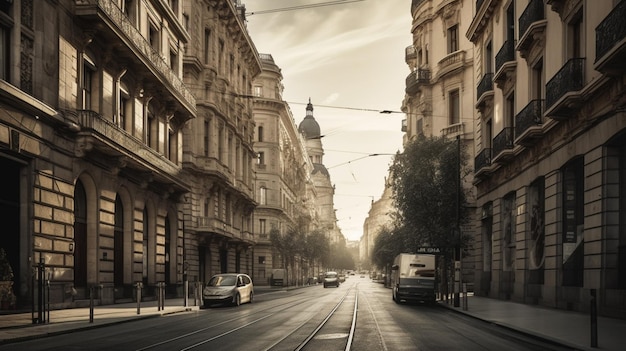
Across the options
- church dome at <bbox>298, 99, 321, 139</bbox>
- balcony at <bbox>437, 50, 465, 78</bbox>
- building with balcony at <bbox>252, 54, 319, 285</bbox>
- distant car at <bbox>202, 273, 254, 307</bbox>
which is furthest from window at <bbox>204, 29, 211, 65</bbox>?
church dome at <bbox>298, 99, 321, 139</bbox>

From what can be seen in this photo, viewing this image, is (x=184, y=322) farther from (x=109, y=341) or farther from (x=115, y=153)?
(x=115, y=153)

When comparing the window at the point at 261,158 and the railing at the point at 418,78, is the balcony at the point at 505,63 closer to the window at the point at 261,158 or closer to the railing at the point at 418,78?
the railing at the point at 418,78

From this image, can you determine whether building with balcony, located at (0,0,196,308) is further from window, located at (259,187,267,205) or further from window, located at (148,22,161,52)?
window, located at (259,187,267,205)

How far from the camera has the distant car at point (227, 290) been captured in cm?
2941

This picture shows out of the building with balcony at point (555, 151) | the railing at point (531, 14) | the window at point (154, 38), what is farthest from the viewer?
the window at point (154, 38)

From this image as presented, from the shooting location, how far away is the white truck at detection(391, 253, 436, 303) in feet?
104

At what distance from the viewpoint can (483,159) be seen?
36.3m

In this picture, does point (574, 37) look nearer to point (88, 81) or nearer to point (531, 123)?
point (531, 123)

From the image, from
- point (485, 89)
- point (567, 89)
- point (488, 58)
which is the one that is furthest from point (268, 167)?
point (567, 89)

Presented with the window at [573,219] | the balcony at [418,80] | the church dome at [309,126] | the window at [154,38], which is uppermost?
the church dome at [309,126]

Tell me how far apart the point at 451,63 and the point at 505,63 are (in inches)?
825

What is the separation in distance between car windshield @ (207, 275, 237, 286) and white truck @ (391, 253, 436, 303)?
806 centimetres

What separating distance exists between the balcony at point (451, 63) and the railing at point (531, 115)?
22.9 metres

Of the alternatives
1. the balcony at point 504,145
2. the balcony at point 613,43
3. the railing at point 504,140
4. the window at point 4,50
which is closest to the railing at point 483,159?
the railing at point 504,140
